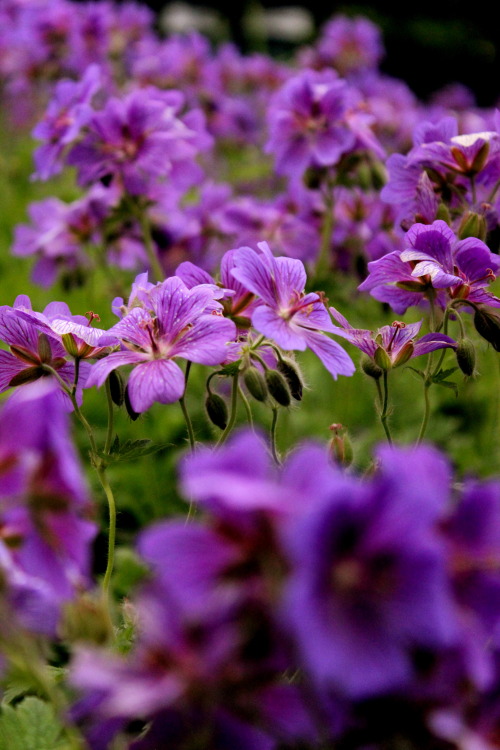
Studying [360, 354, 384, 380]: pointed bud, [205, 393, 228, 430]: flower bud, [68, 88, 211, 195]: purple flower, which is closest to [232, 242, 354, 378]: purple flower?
[360, 354, 384, 380]: pointed bud

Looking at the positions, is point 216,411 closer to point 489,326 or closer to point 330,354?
point 330,354

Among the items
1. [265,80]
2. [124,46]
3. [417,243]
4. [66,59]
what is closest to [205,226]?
[417,243]

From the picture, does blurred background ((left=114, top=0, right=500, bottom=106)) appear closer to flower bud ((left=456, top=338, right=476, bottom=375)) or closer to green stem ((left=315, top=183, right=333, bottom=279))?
green stem ((left=315, top=183, right=333, bottom=279))

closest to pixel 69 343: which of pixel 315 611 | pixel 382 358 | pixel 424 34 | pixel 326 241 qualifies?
pixel 382 358

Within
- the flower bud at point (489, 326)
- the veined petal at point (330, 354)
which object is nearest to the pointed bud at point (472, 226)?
the flower bud at point (489, 326)

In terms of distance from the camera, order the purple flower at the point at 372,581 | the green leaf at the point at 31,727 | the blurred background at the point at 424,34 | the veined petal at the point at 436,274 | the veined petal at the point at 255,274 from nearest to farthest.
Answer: the purple flower at the point at 372,581, the green leaf at the point at 31,727, the veined petal at the point at 255,274, the veined petal at the point at 436,274, the blurred background at the point at 424,34

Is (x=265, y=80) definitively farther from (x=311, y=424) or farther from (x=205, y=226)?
(x=311, y=424)

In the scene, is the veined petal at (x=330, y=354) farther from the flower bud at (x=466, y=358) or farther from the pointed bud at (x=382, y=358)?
the flower bud at (x=466, y=358)
